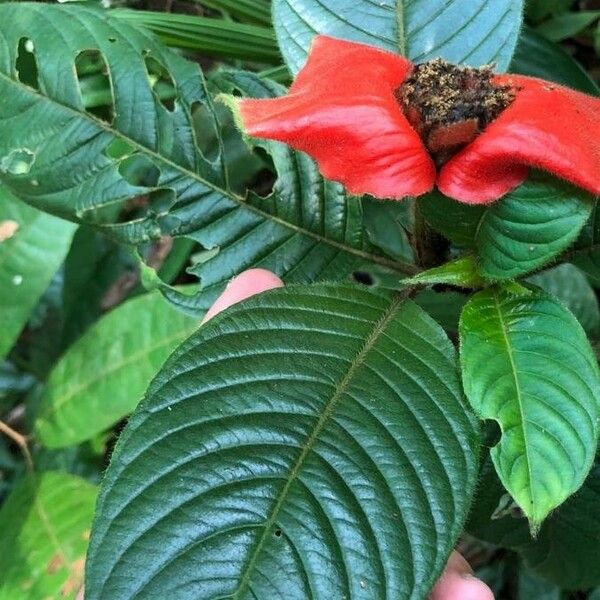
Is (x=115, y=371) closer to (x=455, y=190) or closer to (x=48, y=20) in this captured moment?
(x=48, y=20)

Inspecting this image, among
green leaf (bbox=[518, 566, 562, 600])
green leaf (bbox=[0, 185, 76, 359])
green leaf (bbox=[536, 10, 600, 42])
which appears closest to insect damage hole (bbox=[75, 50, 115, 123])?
green leaf (bbox=[0, 185, 76, 359])

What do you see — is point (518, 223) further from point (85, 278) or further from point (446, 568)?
point (85, 278)

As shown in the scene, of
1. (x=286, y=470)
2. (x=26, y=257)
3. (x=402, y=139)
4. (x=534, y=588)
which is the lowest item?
(x=534, y=588)

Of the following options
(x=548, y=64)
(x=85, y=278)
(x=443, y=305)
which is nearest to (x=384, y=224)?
(x=443, y=305)

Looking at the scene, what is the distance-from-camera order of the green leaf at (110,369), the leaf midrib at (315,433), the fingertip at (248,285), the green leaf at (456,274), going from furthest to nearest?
the green leaf at (110,369) < the fingertip at (248,285) < the green leaf at (456,274) < the leaf midrib at (315,433)

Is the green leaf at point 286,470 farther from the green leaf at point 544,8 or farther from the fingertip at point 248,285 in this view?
the green leaf at point 544,8

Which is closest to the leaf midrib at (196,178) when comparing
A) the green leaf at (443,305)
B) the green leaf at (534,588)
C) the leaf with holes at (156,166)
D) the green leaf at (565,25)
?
the leaf with holes at (156,166)

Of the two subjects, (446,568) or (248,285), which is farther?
(248,285)
